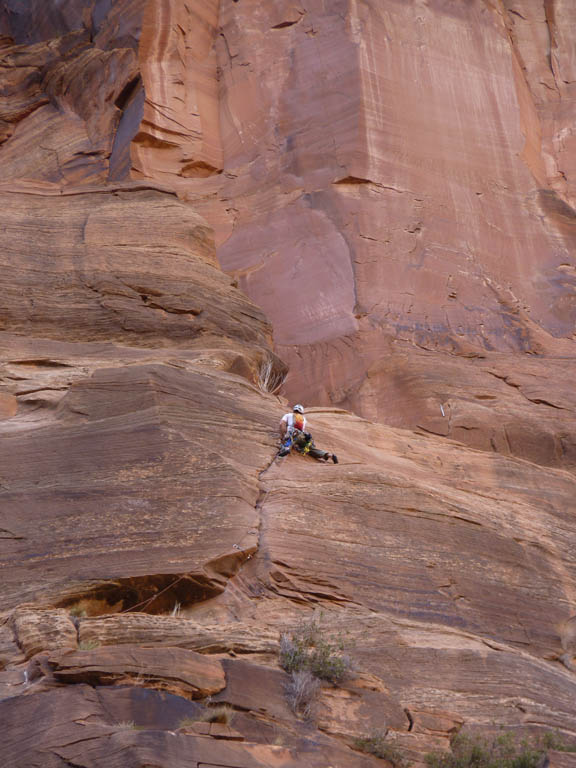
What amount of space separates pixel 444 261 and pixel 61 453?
13.0 metres

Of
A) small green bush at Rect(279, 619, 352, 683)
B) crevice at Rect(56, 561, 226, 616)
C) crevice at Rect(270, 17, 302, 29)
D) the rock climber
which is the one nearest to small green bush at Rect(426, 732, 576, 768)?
small green bush at Rect(279, 619, 352, 683)

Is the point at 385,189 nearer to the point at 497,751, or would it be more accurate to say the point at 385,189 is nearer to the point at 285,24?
the point at 285,24

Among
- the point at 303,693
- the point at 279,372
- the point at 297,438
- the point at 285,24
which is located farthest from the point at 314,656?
the point at 285,24

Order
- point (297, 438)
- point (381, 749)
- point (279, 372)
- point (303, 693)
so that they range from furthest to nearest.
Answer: point (279, 372)
point (297, 438)
point (303, 693)
point (381, 749)

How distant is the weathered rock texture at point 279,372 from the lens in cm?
1091

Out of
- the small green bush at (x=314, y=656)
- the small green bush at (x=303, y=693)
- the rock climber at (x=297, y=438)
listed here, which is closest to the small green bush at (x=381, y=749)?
the small green bush at (x=303, y=693)

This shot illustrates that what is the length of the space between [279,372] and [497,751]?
33.5 feet

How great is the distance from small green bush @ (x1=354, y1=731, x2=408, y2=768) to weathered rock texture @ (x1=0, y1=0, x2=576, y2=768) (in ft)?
0.61

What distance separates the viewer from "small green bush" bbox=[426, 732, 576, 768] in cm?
1041

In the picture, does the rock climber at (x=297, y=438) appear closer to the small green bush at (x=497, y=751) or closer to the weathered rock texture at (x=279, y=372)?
the weathered rock texture at (x=279, y=372)

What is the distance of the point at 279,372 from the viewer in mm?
19859

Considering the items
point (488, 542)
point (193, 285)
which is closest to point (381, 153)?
point (193, 285)

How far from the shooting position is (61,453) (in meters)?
14.1

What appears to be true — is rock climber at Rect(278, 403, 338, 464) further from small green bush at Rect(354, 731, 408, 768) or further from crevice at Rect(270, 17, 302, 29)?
crevice at Rect(270, 17, 302, 29)
